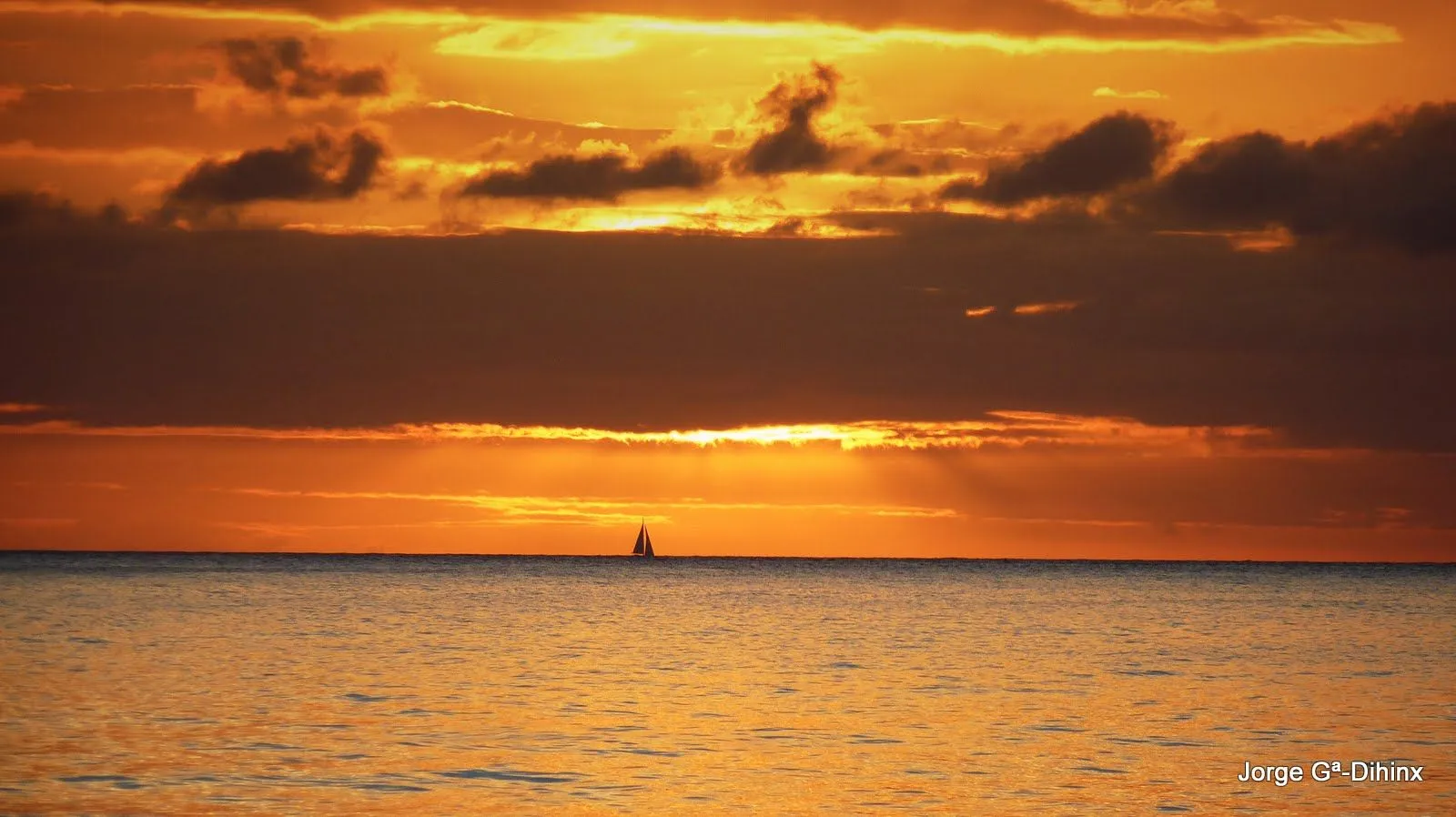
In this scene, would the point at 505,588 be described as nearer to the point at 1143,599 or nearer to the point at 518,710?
the point at 1143,599

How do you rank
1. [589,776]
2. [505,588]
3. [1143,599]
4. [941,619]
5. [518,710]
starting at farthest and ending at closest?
[505,588]
[1143,599]
[941,619]
[518,710]
[589,776]

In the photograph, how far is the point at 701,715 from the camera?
48500mm

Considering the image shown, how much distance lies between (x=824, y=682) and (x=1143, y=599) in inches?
3932

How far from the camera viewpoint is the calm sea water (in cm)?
3578

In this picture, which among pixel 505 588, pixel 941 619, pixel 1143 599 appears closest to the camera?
pixel 941 619

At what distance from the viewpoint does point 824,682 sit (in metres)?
58.8

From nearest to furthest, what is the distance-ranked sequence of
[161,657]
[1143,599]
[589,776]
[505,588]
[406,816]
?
[406,816]
[589,776]
[161,657]
[1143,599]
[505,588]

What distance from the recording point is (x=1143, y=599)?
153m

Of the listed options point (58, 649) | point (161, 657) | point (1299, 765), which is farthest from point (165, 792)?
point (58, 649)

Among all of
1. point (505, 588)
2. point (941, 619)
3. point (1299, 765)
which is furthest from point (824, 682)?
point (505, 588)

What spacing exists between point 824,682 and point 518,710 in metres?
13.3

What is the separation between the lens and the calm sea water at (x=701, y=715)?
3578cm

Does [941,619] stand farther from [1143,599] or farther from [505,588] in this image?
[505,588]

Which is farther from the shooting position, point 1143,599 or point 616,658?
point 1143,599
